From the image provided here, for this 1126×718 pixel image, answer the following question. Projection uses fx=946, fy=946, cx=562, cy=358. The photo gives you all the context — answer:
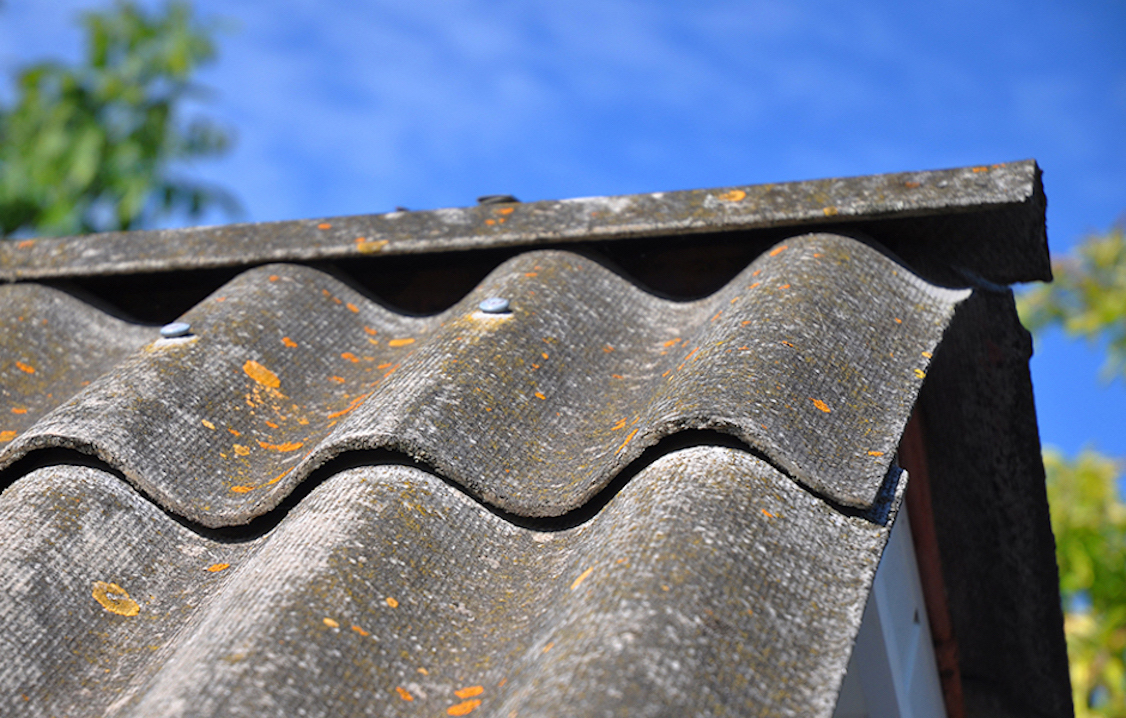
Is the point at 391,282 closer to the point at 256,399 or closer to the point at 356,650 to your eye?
the point at 256,399

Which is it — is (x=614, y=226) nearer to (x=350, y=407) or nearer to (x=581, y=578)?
(x=350, y=407)

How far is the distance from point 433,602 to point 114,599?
492 mm

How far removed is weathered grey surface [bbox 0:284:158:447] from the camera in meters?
1.90

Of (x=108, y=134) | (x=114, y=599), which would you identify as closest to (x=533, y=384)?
(x=114, y=599)

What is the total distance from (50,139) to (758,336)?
62.6ft

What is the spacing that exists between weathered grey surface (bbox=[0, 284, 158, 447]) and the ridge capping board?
0.41 ft

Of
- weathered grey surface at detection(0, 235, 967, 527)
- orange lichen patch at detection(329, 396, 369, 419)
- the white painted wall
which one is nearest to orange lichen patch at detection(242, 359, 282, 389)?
weathered grey surface at detection(0, 235, 967, 527)

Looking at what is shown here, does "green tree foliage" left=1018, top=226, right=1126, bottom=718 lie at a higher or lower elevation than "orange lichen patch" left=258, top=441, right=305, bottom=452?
higher

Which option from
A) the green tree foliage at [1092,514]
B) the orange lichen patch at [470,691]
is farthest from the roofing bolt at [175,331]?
the green tree foliage at [1092,514]

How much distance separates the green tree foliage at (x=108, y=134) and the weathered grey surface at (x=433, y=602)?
1698cm

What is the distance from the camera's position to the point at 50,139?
17438mm

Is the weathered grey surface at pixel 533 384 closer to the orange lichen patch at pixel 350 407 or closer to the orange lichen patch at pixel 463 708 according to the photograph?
the orange lichen patch at pixel 350 407

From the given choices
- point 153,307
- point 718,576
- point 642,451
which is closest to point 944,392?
point 642,451

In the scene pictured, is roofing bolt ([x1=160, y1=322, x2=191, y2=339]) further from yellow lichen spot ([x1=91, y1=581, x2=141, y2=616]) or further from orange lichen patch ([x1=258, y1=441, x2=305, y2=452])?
yellow lichen spot ([x1=91, y1=581, x2=141, y2=616])
